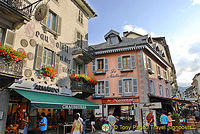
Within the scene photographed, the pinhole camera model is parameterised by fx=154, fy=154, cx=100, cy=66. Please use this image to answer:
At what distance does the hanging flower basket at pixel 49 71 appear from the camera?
9.82 meters

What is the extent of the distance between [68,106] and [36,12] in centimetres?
612

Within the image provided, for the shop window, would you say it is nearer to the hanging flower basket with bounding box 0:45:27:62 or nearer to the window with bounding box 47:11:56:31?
the window with bounding box 47:11:56:31

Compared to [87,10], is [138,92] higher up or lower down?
lower down

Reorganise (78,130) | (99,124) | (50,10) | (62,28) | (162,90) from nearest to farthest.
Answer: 1. (78,130)
2. (50,10)
3. (62,28)
4. (99,124)
5. (162,90)

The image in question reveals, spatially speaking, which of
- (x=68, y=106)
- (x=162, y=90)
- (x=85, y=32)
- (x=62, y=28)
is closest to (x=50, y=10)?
(x=62, y=28)

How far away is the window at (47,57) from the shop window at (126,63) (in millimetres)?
9164

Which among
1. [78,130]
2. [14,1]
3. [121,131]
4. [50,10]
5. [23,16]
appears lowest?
[121,131]

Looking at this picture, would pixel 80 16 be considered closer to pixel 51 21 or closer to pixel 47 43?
pixel 51 21

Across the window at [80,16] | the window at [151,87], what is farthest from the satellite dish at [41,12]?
the window at [151,87]

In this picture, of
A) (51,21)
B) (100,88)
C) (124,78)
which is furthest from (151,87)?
(51,21)

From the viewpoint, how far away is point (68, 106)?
895 cm

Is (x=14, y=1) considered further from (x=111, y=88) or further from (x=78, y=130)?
(x=111, y=88)

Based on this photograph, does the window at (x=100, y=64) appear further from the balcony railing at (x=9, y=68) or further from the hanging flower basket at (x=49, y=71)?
the balcony railing at (x=9, y=68)

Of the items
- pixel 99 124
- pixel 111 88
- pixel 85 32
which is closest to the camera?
pixel 99 124
